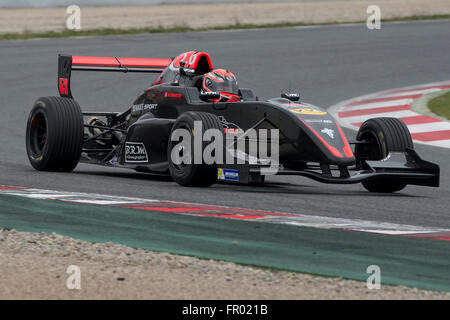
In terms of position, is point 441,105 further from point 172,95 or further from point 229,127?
point 229,127

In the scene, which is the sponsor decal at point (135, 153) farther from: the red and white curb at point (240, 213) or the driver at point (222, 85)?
the red and white curb at point (240, 213)

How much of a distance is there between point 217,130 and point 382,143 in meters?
1.68

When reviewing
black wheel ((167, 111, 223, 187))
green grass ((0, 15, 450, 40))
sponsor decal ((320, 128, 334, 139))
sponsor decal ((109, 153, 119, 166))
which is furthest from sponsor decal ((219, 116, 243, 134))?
green grass ((0, 15, 450, 40))

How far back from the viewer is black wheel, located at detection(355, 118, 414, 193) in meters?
9.38

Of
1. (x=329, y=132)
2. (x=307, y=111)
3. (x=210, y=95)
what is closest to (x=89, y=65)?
(x=210, y=95)

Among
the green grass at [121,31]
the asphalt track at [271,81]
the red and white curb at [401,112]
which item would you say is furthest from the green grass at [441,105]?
the green grass at [121,31]

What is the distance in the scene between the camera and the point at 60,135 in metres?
10.3

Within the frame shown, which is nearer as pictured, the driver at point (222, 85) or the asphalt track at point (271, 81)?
the asphalt track at point (271, 81)

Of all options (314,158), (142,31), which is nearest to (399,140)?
(314,158)

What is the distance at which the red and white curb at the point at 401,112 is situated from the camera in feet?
44.4

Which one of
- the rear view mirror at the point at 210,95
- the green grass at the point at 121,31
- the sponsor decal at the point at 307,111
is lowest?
the sponsor decal at the point at 307,111

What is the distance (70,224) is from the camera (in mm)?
7051

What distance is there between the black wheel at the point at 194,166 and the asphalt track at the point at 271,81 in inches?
5.6

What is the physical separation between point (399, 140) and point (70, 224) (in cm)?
371
